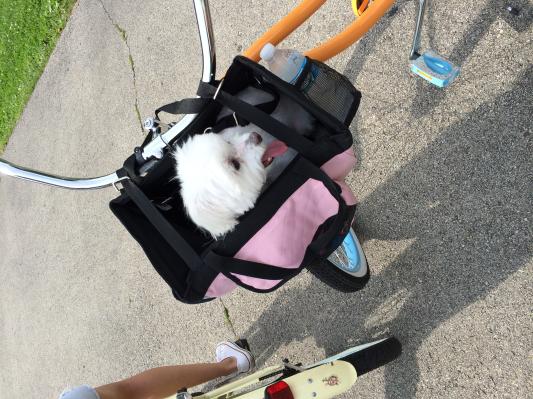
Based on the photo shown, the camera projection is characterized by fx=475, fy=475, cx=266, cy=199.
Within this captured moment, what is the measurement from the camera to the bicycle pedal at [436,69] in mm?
1868

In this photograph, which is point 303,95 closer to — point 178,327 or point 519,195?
point 519,195

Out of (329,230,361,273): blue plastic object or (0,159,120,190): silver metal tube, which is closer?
(0,159,120,190): silver metal tube

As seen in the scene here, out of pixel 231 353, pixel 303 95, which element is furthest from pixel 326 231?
pixel 231 353

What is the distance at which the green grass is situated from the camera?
15.6 feet

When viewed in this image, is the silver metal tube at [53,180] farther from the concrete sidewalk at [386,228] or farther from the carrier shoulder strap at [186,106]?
the concrete sidewalk at [386,228]

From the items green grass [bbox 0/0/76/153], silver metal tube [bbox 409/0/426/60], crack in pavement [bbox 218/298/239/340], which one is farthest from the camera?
green grass [bbox 0/0/76/153]

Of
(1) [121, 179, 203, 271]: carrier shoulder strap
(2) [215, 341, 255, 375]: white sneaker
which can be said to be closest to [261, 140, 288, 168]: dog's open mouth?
(1) [121, 179, 203, 271]: carrier shoulder strap

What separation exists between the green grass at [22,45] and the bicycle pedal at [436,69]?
3807mm

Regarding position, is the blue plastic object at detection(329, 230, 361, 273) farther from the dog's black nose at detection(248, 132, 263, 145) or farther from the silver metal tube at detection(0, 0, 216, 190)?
the silver metal tube at detection(0, 0, 216, 190)

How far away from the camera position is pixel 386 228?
7.03ft

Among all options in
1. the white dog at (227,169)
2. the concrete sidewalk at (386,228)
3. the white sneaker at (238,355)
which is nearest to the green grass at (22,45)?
the concrete sidewalk at (386,228)

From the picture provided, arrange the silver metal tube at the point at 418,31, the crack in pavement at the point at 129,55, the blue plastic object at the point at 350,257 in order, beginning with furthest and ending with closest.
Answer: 1. the crack in pavement at the point at 129,55
2. the blue plastic object at the point at 350,257
3. the silver metal tube at the point at 418,31

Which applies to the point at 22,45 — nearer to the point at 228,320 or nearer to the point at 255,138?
the point at 228,320

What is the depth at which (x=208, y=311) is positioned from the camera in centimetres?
280
